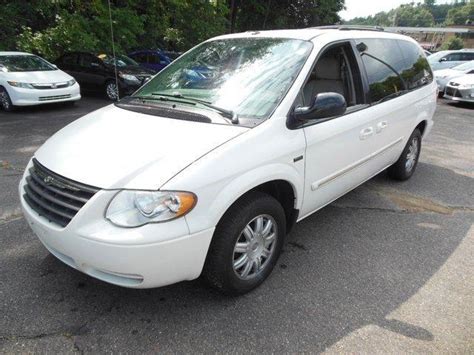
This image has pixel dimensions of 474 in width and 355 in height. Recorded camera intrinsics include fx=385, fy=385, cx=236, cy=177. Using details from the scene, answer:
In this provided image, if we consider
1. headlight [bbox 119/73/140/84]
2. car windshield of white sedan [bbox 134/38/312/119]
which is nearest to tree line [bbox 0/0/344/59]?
headlight [bbox 119/73/140/84]

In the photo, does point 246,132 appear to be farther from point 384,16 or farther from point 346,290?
point 384,16

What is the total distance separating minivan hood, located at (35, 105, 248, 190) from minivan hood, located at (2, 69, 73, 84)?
7.30 metres

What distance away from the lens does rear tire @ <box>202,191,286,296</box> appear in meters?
2.45

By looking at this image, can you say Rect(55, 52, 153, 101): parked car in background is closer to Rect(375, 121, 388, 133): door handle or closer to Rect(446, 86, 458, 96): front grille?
Rect(375, 121, 388, 133): door handle

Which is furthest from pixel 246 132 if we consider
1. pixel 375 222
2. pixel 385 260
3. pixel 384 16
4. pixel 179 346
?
pixel 384 16

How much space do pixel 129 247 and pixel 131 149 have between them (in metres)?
0.67

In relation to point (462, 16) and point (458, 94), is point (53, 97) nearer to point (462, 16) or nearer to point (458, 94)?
point (458, 94)

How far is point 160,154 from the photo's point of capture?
2.37 meters

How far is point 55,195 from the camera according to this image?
7.88 ft

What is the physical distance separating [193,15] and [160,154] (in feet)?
56.3

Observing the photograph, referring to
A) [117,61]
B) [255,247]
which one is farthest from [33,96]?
[255,247]

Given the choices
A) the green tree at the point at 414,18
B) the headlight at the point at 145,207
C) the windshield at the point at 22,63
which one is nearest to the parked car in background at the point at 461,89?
the windshield at the point at 22,63

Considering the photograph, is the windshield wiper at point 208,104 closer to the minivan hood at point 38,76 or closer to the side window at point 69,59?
the minivan hood at point 38,76

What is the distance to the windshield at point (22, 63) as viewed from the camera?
9.34 metres
